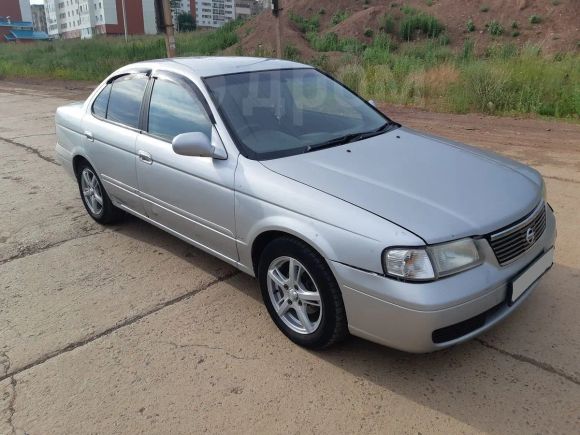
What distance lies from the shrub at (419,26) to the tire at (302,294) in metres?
36.1

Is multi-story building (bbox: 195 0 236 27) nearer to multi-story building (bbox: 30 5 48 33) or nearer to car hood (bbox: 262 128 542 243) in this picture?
multi-story building (bbox: 30 5 48 33)

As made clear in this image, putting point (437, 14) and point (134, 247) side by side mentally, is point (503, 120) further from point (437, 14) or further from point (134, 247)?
point (437, 14)

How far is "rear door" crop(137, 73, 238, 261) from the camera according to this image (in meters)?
3.40

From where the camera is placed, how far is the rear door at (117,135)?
4238mm

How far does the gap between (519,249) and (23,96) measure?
18.2m

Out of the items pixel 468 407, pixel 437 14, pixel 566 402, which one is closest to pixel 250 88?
pixel 468 407

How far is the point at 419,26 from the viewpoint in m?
36.4

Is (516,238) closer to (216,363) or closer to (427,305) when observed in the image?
(427,305)

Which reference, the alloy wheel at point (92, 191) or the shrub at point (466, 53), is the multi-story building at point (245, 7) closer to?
the shrub at point (466, 53)

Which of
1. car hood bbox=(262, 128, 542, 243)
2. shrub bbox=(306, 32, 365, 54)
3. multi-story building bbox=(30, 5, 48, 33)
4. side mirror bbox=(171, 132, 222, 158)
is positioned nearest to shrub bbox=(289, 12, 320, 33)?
shrub bbox=(306, 32, 365, 54)

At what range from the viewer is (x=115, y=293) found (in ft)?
12.6

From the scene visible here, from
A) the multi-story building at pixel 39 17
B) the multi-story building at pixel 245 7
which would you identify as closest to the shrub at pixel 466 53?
the multi-story building at pixel 245 7

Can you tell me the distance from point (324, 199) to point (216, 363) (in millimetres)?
1160

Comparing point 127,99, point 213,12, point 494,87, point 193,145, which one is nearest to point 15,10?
point 213,12
